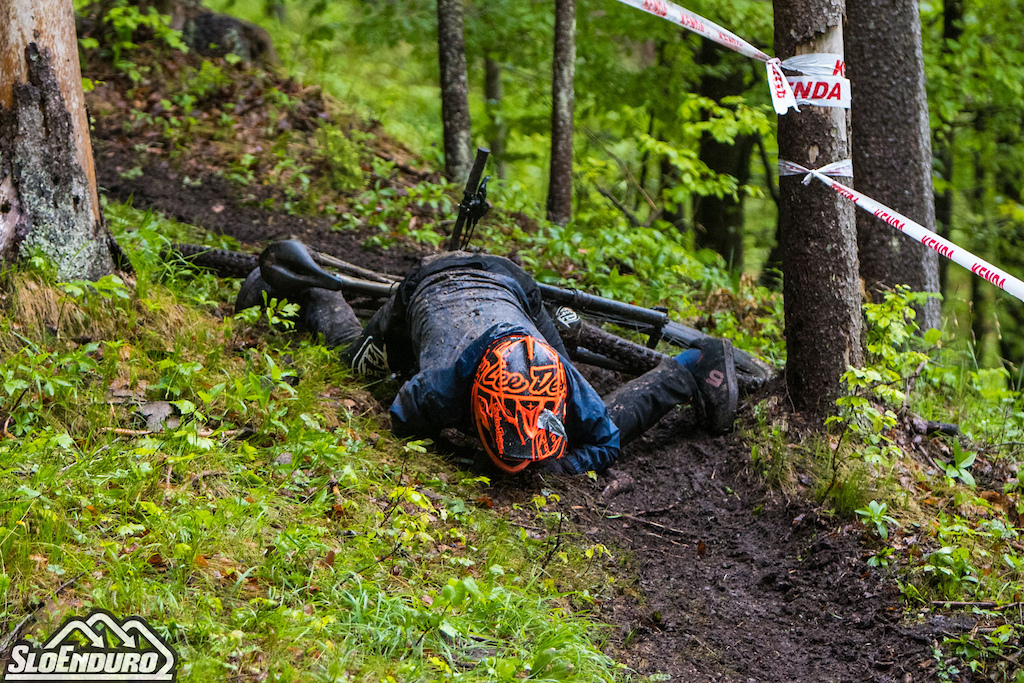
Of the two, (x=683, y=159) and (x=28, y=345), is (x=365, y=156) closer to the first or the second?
(x=683, y=159)

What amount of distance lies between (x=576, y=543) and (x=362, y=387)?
6.06 ft

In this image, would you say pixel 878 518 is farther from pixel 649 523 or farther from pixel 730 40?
pixel 730 40

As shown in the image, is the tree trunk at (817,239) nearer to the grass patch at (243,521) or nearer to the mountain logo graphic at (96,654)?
the grass patch at (243,521)

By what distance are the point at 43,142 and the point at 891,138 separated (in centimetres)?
615

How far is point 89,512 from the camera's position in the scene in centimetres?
305

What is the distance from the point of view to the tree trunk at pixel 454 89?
331 inches

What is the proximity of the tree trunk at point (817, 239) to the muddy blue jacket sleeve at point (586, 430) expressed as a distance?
1.25 m

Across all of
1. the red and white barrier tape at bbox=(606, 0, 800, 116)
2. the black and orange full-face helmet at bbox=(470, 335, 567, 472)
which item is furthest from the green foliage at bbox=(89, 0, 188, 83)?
the black and orange full-face helmet at bbox=(470, 335, 567, 472)

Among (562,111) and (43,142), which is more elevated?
(562,111)

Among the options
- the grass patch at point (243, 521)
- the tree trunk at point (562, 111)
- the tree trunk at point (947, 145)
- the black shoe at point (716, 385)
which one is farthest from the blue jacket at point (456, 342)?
the tree trunk at point (947, 145)

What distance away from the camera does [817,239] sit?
465 centimetres

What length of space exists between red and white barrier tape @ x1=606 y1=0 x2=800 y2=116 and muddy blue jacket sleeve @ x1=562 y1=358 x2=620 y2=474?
1.92 m

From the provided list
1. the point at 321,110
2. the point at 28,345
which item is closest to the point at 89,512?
the point at 28,345

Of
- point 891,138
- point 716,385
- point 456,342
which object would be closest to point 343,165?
point 456,342
